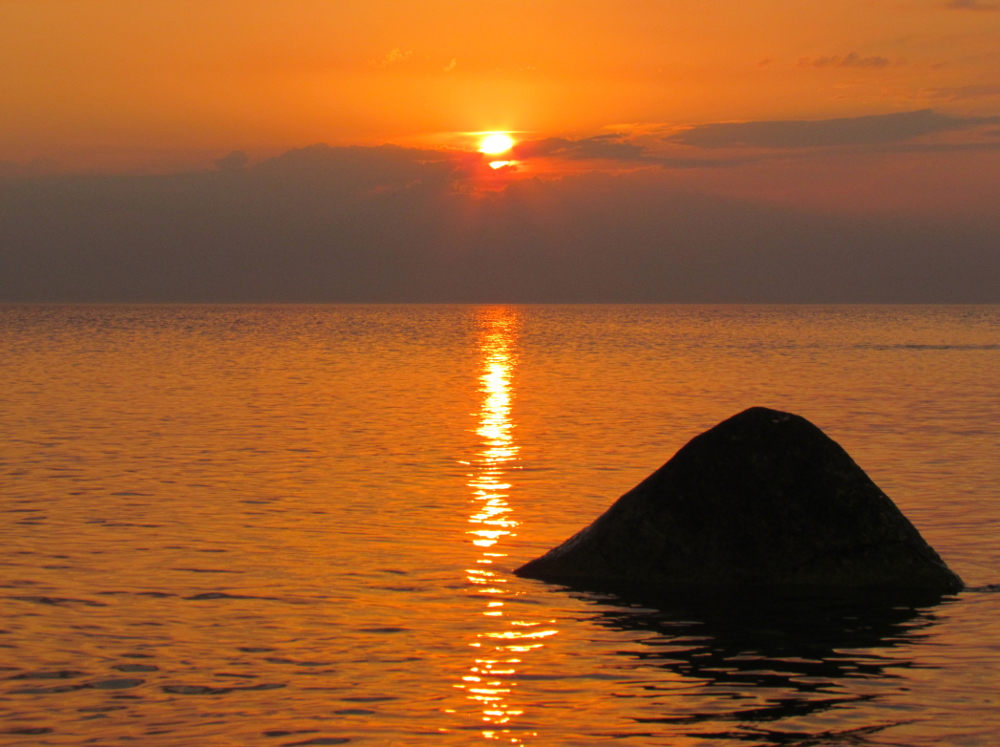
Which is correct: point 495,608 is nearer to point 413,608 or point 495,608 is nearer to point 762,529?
point 413,608

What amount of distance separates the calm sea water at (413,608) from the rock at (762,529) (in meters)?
0.67

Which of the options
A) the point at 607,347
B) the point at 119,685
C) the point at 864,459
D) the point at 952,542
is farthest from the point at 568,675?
the point at 607,347

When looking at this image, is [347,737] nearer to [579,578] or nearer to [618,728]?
[618,728]

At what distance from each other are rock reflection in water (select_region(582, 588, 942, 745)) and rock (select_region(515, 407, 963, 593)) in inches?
14.3

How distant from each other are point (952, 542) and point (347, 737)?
9.83 m

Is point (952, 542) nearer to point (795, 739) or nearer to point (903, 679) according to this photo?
point (903, 679)

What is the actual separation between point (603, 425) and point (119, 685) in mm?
21159

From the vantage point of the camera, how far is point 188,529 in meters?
15.4

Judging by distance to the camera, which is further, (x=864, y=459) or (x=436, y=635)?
(x=864, y=459)

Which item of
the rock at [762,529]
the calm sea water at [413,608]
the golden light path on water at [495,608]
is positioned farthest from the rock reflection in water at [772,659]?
the golden light path on water at [495,608]

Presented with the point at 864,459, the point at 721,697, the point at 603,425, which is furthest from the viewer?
the point at 603,425

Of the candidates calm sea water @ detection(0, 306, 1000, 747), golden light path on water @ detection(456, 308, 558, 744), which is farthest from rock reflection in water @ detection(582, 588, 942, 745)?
golden light path on water @ detection(456, 308, 558, 744)

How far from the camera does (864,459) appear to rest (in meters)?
22.8

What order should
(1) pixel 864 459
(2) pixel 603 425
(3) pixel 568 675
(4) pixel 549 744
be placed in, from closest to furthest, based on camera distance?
(4) pixel 549 744 < (3) pixel 568 675 < (1) pixel 864 459 < (2) pixel 603 425
